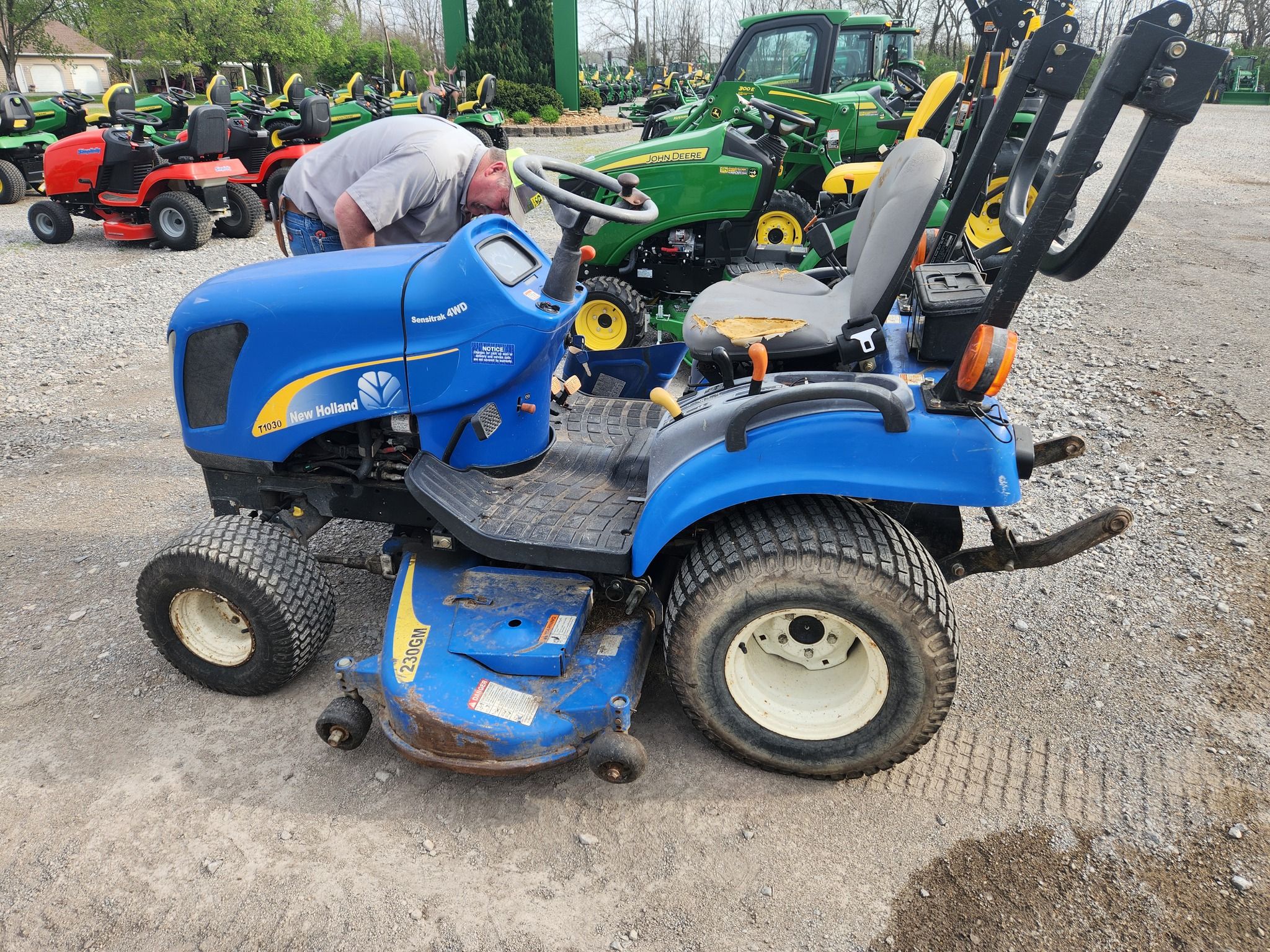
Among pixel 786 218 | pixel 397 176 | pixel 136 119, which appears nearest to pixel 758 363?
pixel 397 176

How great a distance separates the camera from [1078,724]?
2.52 m

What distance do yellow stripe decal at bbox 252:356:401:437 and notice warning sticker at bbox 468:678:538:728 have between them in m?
0.97

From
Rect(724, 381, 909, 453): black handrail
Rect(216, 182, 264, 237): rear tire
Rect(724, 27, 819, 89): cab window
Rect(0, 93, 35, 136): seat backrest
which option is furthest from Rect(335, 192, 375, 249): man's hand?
Rect(0, 93, 35, 136): seat backrest

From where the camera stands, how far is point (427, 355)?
2492 millimetres

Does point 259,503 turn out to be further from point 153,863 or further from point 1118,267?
point 1118,267

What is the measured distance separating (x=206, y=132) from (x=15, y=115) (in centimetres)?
405

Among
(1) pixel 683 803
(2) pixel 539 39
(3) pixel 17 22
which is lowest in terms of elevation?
(1) pixel 683 803

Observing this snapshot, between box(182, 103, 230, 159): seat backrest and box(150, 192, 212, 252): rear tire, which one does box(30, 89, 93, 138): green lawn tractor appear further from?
box(150, 192, 212, 252): rear tire

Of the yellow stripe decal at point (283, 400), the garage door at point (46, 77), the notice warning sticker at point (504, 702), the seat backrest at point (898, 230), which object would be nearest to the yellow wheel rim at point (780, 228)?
the seat backrest at point (898, 230)

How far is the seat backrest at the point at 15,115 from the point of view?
1055cm

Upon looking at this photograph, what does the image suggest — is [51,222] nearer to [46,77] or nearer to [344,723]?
[344,723]

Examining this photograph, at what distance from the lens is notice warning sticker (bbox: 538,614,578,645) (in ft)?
7.53

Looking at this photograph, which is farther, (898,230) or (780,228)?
(780,228)

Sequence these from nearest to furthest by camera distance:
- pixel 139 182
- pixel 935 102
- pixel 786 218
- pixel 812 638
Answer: pixel 812 638 < pixel 935 102 < pixel 786 218 < pixel 139 182
